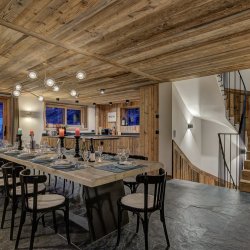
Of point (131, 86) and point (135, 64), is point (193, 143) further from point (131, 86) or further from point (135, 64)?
point (135, 64)

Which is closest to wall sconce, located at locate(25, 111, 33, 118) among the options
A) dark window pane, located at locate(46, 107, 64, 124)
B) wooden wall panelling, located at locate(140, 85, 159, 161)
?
dark window pane, located at locate(46, 107, 64, 124)

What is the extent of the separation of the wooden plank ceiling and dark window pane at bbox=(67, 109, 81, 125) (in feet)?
14.2

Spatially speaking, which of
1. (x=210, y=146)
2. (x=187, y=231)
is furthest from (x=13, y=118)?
(x=210, y=146)

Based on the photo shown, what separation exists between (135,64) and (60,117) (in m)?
5.58

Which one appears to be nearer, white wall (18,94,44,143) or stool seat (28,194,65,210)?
stool seat (28,194,65,210)

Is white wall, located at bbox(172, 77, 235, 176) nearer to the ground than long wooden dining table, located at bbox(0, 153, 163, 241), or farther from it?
farther from it

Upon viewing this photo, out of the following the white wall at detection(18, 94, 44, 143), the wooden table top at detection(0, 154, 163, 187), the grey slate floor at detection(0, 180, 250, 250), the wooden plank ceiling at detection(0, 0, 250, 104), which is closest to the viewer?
the wooden table top at detection(0, 154, 163, 187)

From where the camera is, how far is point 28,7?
6.66 feet

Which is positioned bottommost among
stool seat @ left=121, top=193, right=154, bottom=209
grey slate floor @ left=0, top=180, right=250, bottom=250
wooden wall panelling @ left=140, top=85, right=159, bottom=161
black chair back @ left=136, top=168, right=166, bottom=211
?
grey slate floor @ left=0, top=180, right=250, bottom=250

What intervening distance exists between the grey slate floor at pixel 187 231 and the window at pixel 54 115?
581cm

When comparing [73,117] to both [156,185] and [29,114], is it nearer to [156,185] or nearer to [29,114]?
[29,114]

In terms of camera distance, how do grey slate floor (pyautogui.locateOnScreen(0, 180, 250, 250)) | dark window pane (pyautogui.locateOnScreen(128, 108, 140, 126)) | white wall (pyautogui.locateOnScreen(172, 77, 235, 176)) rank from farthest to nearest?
dark window pane (pyautogui.locateOnScreen(128, 108, 140, 126)), white wall (pyautogui.locateOnScreen(172, 77, 235, 176)), grey slate floor (pyautogui.locateOnScreen(0, 180, 250, 250))

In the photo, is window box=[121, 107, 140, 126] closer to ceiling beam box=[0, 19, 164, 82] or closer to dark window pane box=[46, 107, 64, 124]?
dark window pane box=[46, 107, 64, 124]

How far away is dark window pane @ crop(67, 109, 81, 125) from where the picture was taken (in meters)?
8.79
